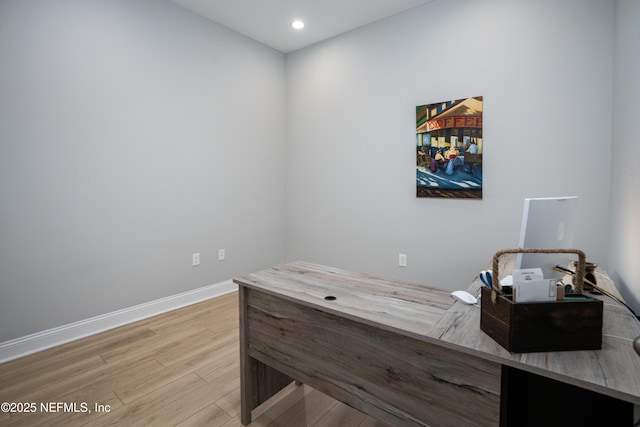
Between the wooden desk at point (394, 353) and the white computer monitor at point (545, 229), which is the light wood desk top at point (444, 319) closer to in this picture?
the wooden desk at point (394, 353)

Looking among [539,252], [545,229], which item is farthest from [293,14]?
[539,252]

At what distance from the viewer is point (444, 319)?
3.54 feet

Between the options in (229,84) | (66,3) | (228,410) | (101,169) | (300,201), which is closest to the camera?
(228,410)

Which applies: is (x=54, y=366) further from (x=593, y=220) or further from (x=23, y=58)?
(x=593, y=220)

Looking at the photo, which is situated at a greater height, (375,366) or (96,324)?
(375,366)

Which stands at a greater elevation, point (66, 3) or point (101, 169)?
point (66, 3)

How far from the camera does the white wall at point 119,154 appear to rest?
7.06 ft

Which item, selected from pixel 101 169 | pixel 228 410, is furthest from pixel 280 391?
pixel 101 169

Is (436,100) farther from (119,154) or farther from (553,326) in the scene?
(119,154)

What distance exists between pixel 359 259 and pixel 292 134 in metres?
1.75

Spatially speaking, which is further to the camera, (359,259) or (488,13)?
(359,259)

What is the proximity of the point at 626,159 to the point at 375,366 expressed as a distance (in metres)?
1.77

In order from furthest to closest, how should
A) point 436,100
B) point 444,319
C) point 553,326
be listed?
1. point 436,100
2. point 444,319
3. point 553,326

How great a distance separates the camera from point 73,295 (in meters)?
2.41
